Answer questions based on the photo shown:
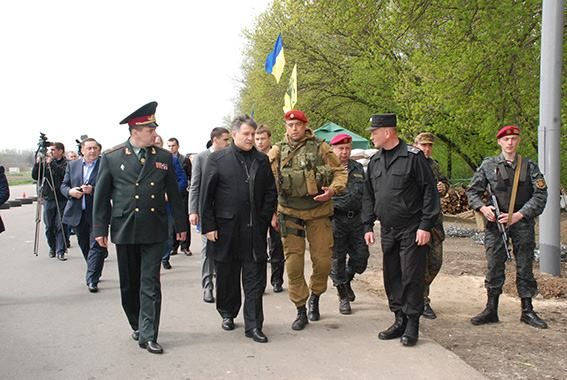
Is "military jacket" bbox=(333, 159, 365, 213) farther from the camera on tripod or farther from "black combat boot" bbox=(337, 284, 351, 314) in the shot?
the camera on tripod

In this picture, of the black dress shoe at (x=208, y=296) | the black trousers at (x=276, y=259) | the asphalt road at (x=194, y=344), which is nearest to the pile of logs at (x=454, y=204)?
the asphalt road at (x=194, y=344)

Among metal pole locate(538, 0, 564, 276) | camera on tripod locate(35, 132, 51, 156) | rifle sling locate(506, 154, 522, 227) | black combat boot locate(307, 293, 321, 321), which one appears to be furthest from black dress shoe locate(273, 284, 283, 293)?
camera on tripod locate(35, 132, 51, 156)

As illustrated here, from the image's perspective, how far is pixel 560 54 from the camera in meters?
7.80

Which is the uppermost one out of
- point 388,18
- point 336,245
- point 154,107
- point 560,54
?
point 388,18

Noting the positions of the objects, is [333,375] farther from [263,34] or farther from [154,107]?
[263,34]

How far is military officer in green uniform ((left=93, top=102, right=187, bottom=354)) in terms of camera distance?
498 centimetres

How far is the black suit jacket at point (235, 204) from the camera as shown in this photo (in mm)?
5309

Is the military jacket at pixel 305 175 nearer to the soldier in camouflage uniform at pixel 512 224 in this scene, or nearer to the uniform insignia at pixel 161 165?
the uniform insignia at pixel 161 165

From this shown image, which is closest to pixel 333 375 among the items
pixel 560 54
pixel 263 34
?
pixel 560 54

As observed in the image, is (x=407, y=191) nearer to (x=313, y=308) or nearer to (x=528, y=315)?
(x=313, y=308)

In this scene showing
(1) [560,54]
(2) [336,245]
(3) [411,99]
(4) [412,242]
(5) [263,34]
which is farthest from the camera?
(5) [263,34]

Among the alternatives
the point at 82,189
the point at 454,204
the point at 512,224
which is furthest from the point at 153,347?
the point at 454,204

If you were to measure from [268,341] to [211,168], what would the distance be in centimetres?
169

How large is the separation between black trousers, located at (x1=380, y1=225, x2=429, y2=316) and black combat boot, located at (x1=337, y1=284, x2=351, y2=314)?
0.92 metres
